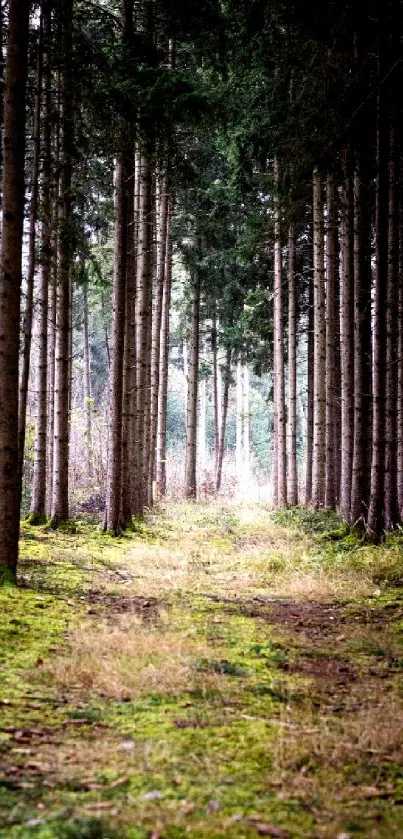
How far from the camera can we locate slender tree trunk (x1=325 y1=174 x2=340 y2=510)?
1628 centimetres

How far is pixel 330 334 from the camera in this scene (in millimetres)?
16797

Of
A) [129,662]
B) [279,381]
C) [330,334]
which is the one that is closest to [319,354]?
[330,334]

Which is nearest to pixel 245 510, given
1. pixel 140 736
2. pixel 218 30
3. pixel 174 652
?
pixel 218 30

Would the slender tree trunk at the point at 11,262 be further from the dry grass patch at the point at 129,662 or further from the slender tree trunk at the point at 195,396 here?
the slender tree trunk at the point at 195,396

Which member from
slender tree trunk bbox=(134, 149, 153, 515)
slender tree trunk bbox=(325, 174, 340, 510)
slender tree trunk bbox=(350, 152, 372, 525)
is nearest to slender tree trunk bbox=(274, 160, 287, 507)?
slender tree trunk bbox=(325, 174, 340, 510)

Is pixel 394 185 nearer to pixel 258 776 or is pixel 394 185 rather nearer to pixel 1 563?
pixel 1 563

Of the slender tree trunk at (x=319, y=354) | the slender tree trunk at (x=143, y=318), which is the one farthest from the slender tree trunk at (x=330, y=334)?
the slender tree trunk at (x=143, y=318)

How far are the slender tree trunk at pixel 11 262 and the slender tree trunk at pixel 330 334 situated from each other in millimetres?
9148

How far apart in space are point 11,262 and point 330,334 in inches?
411

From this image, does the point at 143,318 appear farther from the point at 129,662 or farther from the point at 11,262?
the point at 129,662

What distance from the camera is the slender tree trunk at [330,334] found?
641 inches

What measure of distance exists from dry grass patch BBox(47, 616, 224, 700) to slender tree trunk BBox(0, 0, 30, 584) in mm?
1992

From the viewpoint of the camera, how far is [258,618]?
7.19m

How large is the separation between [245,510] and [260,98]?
11.2m
